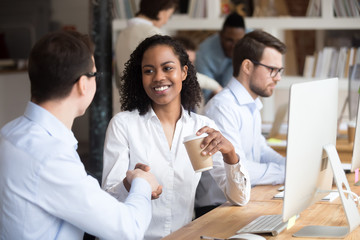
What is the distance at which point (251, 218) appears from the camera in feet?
7.04

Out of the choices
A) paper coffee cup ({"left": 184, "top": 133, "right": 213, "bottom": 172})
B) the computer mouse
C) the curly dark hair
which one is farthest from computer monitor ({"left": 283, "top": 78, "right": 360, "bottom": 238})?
the curly dark hair

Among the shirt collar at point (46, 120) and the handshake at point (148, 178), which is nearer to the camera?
the shirt collar at point (46, 120)

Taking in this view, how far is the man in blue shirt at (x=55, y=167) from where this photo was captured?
1549mm

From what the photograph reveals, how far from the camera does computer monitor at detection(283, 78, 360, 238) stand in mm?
1700

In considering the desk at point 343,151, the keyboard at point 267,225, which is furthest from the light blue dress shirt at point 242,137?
the keyboard at point 267,225

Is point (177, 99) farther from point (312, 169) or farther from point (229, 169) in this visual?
point (312, 169)

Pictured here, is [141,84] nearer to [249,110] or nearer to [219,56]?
[249,110]

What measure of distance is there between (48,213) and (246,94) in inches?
61.9

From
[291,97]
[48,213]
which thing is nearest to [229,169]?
[291,97]

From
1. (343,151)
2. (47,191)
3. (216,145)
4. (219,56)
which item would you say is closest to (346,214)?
(216,145)

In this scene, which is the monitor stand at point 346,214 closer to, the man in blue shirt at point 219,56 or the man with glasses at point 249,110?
the man with glasses at point 249,110

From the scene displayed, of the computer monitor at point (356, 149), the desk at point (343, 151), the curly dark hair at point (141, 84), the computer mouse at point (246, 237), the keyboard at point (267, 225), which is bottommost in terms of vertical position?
the desk at point (343, 151)

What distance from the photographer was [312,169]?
6.09 feet

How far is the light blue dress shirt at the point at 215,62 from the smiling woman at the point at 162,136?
2.34 meters
